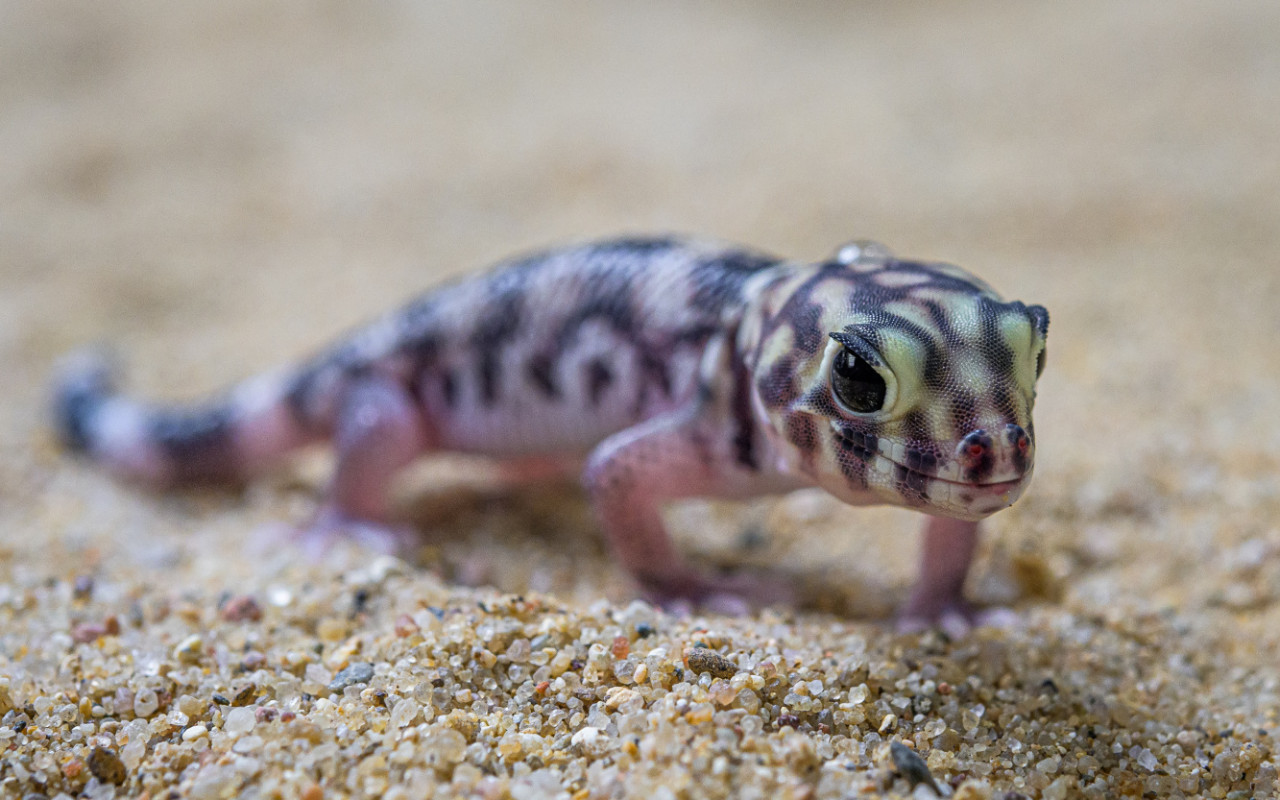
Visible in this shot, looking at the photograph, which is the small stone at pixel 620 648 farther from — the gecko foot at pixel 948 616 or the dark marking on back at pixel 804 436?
the gecko foot at pixel 948 616

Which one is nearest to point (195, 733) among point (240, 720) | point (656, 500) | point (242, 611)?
point (240, 720)

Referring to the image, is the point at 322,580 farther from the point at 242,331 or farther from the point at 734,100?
the point at 734,100

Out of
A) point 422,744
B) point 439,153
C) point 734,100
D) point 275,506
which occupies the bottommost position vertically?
point 275,506

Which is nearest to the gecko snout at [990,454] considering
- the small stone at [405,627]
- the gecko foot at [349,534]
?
the small stone at [405,627]

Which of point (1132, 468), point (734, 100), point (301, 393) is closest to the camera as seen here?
point (1132, 468)

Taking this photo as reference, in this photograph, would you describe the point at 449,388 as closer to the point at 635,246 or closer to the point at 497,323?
the point at 497,323

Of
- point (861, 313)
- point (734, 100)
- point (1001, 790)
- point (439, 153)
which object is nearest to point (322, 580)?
point (861, 313)
